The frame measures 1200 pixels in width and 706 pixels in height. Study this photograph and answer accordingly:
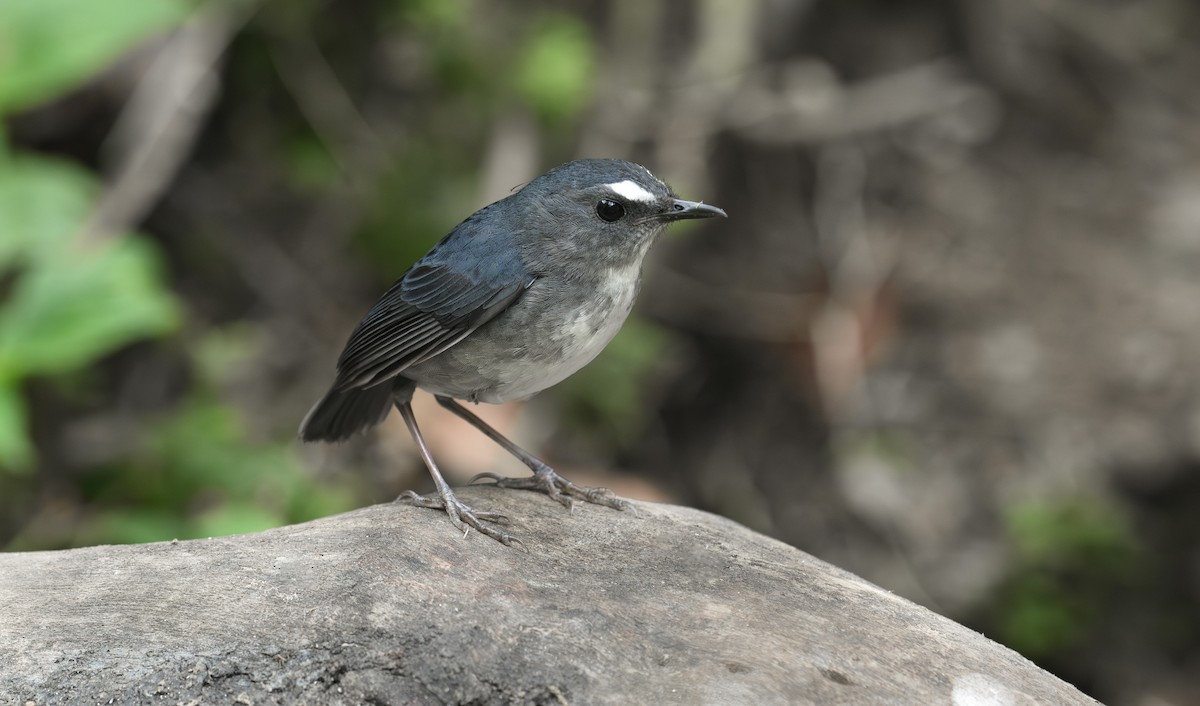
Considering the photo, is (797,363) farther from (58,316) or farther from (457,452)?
(58,316)

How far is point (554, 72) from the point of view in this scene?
7.09 metres

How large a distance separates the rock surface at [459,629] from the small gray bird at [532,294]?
1.72ft

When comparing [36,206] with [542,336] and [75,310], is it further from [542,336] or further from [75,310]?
[542,336]

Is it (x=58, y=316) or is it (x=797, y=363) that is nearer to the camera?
(x=58, y=316)

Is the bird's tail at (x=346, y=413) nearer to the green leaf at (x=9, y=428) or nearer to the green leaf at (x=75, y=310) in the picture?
the green leaf at (x=75, y=310)

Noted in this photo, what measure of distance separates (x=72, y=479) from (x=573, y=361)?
3.38 meters

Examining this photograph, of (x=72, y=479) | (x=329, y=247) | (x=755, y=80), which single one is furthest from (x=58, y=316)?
(x=755, y=80)

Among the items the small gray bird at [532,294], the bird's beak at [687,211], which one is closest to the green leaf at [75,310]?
the small gray bird at [532,294]

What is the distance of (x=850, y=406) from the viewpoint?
7559mm

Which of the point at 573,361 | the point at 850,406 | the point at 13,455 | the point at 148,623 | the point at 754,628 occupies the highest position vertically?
the point at 850,406

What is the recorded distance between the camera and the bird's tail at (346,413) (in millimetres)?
4406

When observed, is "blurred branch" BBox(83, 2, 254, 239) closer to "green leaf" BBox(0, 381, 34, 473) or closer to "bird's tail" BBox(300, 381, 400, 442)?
"green leaf" BBox(0, 381, 34, 473)

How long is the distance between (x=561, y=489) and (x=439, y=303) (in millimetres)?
762

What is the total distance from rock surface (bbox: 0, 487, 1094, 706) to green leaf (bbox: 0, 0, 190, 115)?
289 cm
